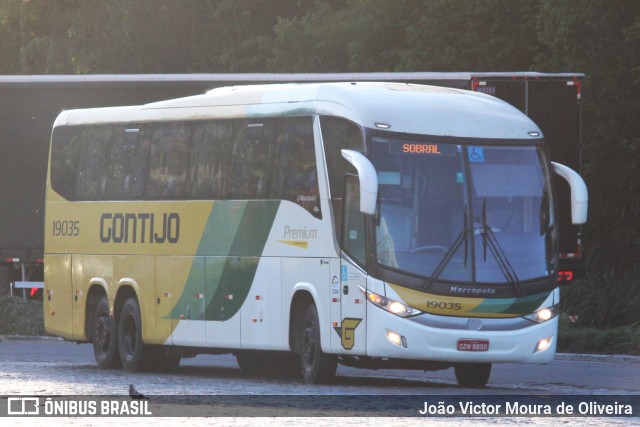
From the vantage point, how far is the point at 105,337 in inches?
931

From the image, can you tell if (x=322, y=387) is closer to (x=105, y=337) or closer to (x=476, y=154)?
(x=476, y=154)

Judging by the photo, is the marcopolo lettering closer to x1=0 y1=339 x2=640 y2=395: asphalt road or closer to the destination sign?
x1=0 y1=339 x2=640 y2=395: asphalt road

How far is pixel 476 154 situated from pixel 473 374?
8.29ft

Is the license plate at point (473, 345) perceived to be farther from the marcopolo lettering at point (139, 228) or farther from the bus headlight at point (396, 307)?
the marcopolo lettering at point (139, 228)

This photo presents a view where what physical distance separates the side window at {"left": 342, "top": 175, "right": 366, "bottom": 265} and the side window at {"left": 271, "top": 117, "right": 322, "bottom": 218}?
23.4 inches

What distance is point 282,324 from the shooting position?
65.8 feet

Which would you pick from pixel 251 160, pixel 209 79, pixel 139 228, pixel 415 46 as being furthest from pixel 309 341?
pixel 415 46

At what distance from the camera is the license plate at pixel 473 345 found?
60.0 feet

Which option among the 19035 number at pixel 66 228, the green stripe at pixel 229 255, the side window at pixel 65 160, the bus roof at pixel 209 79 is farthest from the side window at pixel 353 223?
the bus roof at pixel 209 79

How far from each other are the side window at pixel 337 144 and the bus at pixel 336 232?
0.02 meters

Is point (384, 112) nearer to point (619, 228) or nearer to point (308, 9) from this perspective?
point (619, 228)

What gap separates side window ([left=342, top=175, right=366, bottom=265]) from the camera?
18656mm

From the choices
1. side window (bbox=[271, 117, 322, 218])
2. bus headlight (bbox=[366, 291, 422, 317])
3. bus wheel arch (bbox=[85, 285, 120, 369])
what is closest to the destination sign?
side window (bbox=[271, 117, 322, 218])

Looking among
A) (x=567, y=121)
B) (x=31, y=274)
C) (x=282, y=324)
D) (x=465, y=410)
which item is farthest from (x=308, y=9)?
(x=465, y=410)
